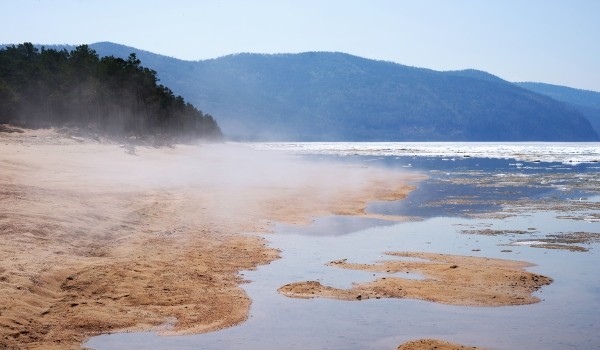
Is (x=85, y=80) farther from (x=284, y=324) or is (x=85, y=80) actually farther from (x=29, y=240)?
(x=284, y=324)

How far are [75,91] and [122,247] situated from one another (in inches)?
2794

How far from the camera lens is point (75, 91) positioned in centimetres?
8350

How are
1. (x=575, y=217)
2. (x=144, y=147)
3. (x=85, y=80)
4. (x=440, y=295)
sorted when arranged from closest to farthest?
(x=440, y=295), (x=575, y=217), (x=144, y=147), (x=85, y=80)

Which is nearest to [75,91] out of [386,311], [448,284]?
[448,284]

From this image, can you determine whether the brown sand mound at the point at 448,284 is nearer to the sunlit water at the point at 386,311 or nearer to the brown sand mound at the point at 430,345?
the sunlit water at the point at 386,311

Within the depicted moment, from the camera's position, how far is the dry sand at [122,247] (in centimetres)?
1223

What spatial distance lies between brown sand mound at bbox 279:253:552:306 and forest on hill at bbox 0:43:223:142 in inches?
2546

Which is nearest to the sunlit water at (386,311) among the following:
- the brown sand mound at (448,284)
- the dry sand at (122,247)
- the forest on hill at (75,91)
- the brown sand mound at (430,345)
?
the brown sand mound at (430,345)

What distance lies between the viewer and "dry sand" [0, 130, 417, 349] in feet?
40.1

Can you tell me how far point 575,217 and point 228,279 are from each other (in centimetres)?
2078

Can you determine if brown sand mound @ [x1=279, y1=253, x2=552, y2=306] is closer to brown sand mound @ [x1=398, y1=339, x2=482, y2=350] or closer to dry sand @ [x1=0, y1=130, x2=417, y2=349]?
dry sand @ [x1=0, y1=130, x2=417, y2=349]

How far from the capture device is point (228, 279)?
16.1 m

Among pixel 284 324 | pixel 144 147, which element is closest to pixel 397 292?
pixel 284 324

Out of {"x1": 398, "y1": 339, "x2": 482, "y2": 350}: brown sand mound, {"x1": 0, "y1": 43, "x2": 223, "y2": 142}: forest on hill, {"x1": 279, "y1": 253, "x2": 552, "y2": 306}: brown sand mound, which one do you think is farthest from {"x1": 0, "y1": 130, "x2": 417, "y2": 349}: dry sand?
{"x1": 0, "y1": 43, "x2": 223, "y2": 142}: forest on hill
